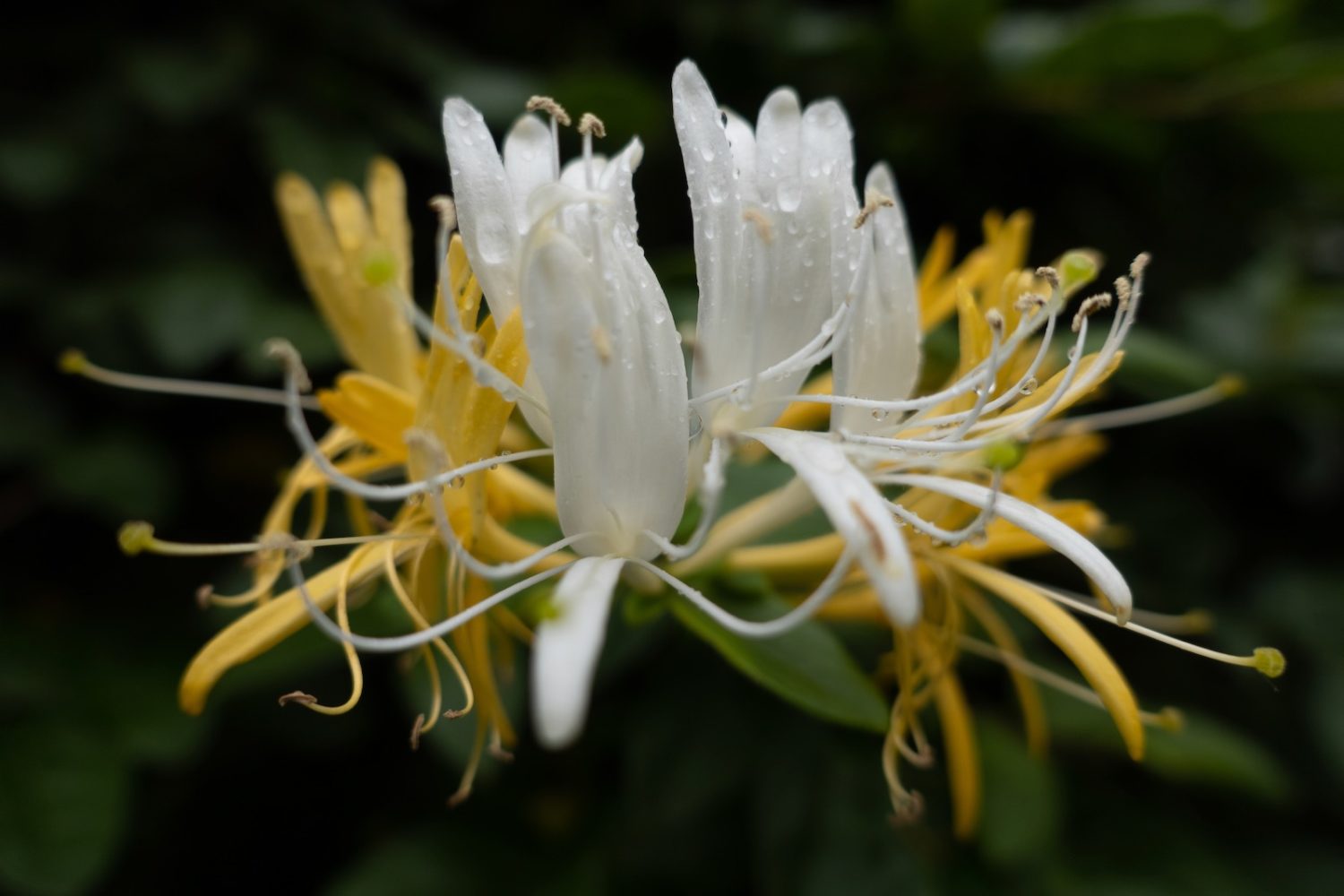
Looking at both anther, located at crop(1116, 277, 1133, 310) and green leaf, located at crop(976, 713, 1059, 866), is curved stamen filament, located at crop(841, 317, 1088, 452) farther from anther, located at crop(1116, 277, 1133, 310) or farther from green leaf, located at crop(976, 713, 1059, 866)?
green leaf, located at crop(976, 713, 1059, 866)

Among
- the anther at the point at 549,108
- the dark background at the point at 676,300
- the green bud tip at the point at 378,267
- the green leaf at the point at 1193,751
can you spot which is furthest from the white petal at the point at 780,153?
the green leaf at the point at 1193,751

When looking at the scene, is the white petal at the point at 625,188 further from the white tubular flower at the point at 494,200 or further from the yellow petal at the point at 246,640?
the yellow petal at the point at 246,640

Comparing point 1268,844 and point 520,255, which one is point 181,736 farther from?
point 1268,844

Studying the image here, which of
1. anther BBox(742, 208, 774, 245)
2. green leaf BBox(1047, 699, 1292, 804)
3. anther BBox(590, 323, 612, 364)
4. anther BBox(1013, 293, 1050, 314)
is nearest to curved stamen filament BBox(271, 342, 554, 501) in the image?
anther BBox(590, 323, 612, 364)

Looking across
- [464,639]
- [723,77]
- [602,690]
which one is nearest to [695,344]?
[464,639]

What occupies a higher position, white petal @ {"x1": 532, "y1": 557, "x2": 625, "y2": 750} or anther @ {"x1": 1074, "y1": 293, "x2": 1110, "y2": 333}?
anther @ {"x1": 1074, "y1": 293, "x2": 1110, "y2": 333}

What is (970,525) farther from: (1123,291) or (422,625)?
(422,625)

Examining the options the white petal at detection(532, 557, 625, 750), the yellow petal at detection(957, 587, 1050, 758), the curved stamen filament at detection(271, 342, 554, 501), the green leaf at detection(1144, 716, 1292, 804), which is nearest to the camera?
the white petal at detection(532, 557, 625, 750)
